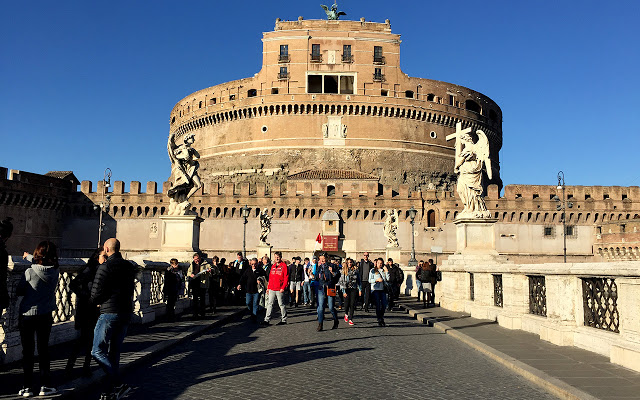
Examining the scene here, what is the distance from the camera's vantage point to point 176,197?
1195 centimetres

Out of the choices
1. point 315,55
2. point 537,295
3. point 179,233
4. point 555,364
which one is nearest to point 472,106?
point 315,55

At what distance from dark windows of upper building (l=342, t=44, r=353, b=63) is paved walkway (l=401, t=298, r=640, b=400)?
4461 centimetres

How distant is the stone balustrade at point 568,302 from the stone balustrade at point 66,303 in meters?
5.95

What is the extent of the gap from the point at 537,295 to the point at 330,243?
1301 inches

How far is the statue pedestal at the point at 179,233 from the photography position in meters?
11.9

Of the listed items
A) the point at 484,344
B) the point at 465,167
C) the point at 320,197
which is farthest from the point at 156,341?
the point at 320,197

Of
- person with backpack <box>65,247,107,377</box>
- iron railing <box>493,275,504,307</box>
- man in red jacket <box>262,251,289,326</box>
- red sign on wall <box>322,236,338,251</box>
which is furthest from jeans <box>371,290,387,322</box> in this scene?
red sign on wall <box>322,236,338,251</box>

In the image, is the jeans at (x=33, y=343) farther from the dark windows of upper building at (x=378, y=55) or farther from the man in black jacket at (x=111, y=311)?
the dark windows of upper building at (x=378, y=55)

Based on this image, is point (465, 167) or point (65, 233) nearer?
point (465, 167)

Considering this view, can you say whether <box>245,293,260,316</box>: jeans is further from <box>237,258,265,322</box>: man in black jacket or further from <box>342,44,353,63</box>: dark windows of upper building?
Result: <box>342,44,353,63</box>: dark windows of upper building

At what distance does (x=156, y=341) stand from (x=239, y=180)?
44.2 meters

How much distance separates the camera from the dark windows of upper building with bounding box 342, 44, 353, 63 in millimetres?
51594

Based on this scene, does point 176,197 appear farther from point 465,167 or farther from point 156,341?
point 465,167

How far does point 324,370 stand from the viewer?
602cm
